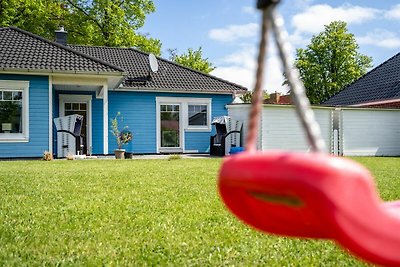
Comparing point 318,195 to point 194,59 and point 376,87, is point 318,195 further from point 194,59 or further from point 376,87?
point 194,59

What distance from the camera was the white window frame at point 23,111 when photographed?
13.6 meters

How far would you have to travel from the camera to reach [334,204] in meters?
0.82

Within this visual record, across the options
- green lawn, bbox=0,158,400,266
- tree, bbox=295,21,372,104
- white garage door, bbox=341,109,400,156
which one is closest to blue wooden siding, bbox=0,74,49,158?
green lawn, bbox=0,158,400,266

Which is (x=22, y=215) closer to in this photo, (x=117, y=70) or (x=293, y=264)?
(x=293, y=264)

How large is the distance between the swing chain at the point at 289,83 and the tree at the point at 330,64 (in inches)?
1412

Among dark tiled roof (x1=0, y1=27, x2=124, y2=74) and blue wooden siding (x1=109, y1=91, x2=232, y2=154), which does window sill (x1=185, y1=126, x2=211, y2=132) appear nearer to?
blue wooden siding (x1=109, y1=91, x2=232, y2=154)

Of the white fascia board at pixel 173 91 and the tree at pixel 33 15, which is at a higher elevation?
the tree at pixel 33 15

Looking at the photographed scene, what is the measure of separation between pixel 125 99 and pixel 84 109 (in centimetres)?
143

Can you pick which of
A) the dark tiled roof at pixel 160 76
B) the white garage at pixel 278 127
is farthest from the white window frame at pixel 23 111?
the white garage at pixel 278 127

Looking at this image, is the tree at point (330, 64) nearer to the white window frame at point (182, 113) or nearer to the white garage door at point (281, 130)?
the white garage door at point (281, 130)

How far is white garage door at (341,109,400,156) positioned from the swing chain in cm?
1755

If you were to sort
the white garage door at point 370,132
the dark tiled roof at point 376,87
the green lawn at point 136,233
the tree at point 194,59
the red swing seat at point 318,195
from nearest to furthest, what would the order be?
the red swing seat at point 318,195 < the green lawn at point 136,233 < the white garage door at point 370,132 < the dark tiled roof at point 376,87 < the tree at point 194,59

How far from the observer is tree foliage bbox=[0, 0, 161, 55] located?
985 inches

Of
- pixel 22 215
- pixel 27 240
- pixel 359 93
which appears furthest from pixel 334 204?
pixel 359 93
